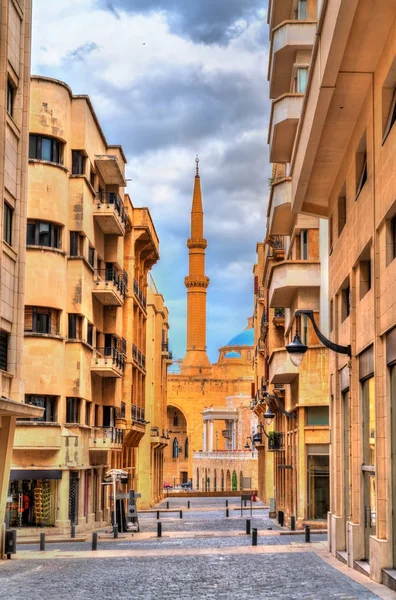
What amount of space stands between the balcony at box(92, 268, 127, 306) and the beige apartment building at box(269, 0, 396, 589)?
18464mm

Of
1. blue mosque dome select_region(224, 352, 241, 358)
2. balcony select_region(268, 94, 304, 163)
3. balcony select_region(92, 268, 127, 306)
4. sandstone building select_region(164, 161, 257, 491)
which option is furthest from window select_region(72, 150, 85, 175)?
blue mosque dome select_region(224, 352, 241, 358)

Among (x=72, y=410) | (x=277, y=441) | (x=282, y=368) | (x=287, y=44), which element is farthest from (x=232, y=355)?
(x=287, y=44)

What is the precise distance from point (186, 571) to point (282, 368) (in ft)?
61.9

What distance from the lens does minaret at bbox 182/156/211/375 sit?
154 meters

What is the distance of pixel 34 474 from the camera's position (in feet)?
129

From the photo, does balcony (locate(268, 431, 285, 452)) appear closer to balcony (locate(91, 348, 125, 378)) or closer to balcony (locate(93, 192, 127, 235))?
balcony (locate(91, 348, 125, 378))

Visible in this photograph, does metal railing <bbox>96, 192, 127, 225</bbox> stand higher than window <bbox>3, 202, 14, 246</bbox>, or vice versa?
metal railing <bbox>96, 192, 127, 225</bbox>

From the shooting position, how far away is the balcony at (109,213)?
4576 cm

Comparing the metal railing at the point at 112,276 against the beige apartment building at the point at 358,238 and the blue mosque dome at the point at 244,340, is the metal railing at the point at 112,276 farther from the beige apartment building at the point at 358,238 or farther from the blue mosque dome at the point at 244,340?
the blue mosque dome at the point at 244,340

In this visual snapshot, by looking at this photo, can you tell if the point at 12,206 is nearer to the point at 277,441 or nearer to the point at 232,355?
the point at 277,441

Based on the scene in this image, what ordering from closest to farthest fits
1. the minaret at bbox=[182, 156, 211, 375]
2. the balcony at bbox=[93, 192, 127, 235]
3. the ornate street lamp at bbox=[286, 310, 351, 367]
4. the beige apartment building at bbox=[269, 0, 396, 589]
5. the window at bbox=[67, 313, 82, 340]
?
the beige apartment building at bbox=[269, 0, 396, 589] < the ornate street lamp at bbox=[286, 310, 351, 367] < the window at bbox=[67, 313, 82, 340] < the balcony at bbox=[93, 192, 127, 235] < the minaret at bbox=[182, 156, 211, 375]

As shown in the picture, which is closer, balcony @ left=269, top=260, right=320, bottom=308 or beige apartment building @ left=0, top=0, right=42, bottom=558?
beige apartment building @ left=0, top=0, right=42, bottom=558

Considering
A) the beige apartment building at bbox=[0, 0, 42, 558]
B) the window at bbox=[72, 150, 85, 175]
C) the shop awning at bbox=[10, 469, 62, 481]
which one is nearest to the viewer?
the beige apartment building at bbox=[0, 0, 42, 558]

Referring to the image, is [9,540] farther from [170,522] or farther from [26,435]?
[170,522]
